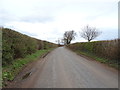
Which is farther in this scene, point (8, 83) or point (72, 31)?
point (72, 31)

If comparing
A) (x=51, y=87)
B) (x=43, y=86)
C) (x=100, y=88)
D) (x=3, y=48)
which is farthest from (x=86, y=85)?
(x=3, y=48)

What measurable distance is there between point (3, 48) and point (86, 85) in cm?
495

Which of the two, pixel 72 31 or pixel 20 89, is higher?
pixel 72 31

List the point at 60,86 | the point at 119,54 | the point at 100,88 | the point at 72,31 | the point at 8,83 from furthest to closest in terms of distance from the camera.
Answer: the point at 72,31 → the point at 119,54 → the point at 8,83 → the point at 60,86 → the point at 100,88

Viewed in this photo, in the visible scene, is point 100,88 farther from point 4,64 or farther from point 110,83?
point 4,64

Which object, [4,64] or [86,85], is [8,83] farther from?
[86,85]

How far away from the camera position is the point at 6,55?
569cm

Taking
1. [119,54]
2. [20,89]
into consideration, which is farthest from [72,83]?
[119,54]

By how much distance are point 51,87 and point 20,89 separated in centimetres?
115

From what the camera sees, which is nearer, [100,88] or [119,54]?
[100,88]

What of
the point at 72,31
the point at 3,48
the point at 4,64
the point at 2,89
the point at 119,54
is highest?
the point at 72,31

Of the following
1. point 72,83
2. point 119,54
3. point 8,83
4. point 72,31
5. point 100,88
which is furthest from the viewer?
point 72,31

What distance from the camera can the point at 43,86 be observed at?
3594mm

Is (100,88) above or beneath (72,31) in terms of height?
beneath
